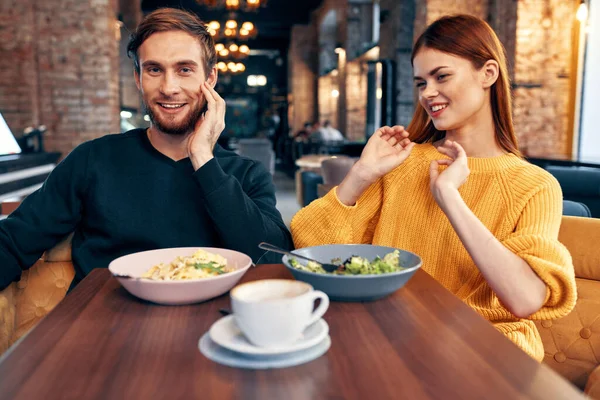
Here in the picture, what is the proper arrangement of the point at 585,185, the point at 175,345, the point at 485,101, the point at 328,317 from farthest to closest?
1. the point at 585,185
2. the point at 485,101
3. the point at 328,317
4. the point at 175,345

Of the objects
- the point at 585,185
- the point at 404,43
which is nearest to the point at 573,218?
the point at 585,185

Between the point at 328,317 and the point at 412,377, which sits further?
the point at 328,317

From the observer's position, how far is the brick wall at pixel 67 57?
7008 millimetres

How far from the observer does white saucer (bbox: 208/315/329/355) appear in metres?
0.77

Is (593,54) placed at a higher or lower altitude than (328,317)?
higher

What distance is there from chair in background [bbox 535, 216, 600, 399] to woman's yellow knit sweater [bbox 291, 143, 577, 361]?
25 cm

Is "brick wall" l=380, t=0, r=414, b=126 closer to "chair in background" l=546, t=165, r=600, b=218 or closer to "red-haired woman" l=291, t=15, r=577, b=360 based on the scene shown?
"chair in background" l=546, t=165, r=600, b=218

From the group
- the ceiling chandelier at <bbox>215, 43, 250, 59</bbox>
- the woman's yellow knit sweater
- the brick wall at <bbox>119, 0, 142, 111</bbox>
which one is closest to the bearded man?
the woman's yellow knit sweater

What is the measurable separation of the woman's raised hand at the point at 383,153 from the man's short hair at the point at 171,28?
594 millimetres

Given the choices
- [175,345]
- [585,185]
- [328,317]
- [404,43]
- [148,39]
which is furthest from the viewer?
[404,43]

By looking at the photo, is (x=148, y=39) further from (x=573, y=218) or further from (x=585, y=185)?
(x=585, y=185)

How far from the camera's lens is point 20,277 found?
163cm

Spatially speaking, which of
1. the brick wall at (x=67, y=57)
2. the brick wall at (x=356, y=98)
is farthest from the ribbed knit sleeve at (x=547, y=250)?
the brick wall at (x=356, y=98)

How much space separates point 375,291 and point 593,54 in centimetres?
669
